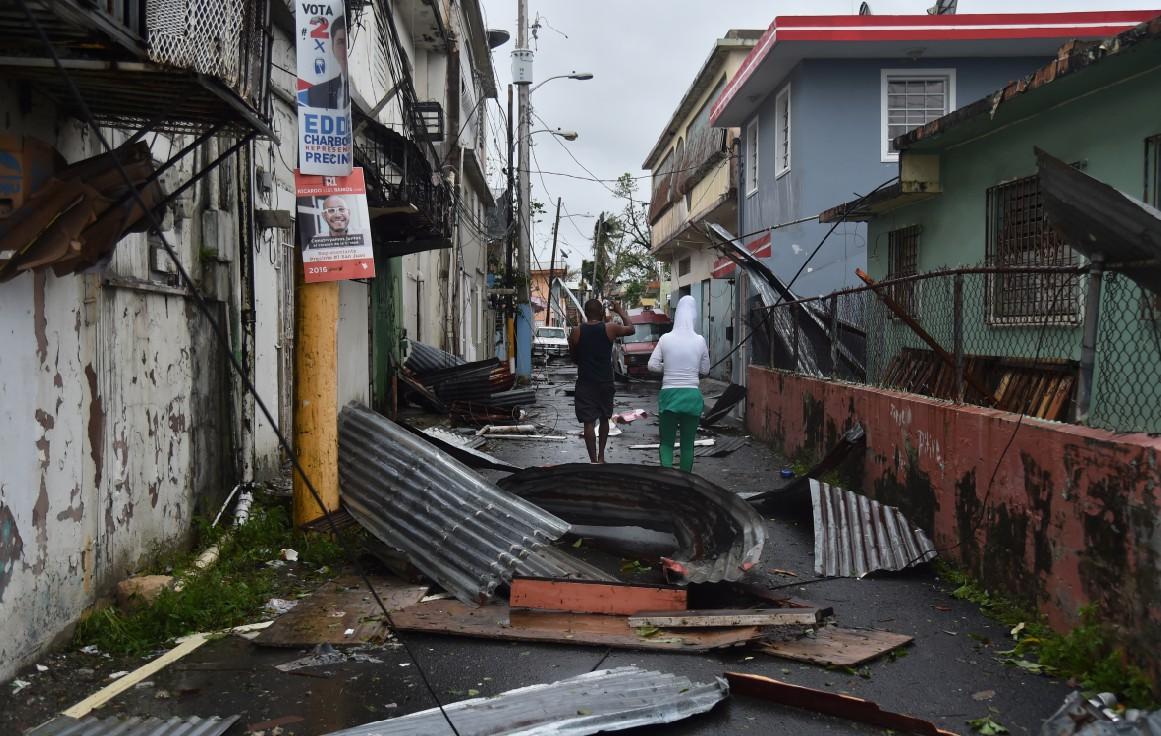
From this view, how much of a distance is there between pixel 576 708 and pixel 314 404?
3.54m

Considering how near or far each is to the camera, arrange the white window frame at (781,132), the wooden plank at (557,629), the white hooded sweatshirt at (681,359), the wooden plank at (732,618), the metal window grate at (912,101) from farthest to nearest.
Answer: the white window frame at (781,132) < the metal window grate at (912,101) < the white hooded sweatshirt at (681,359) < the wooden plank at (732,618) < the wooden plank at (557,629)

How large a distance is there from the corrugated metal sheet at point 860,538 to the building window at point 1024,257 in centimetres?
325

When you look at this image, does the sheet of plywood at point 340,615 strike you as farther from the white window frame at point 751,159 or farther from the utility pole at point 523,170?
the utility pole at point 523,170

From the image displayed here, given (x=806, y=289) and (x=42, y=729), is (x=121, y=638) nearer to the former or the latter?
(x=42, y=729)

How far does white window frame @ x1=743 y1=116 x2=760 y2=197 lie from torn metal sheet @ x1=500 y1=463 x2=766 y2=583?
14.7m

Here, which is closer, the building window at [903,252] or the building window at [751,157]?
the building window at [903,252]

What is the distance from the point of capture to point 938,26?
15.7 metres

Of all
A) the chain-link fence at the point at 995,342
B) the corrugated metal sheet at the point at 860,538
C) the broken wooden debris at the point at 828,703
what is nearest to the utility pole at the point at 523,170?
the chain-link fence at the point at 995,342

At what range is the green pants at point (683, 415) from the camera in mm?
8703

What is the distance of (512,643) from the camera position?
483 cm

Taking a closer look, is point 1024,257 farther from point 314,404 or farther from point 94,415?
point 94,415

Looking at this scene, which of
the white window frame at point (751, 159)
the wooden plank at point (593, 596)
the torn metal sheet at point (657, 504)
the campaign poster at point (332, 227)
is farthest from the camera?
the white window frame at point (751, 159)

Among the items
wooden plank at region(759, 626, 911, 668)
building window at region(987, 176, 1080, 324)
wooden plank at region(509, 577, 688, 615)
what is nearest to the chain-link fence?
building window at region(987, 176, 1080, 324)

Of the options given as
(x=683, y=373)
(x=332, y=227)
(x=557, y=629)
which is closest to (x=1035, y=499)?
(x=557, y=629)
